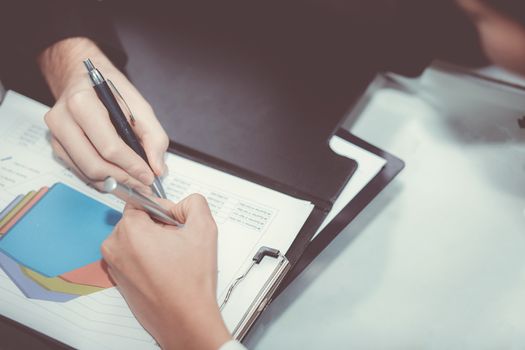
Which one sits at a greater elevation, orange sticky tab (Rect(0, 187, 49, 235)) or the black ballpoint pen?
the black ballpoint pen

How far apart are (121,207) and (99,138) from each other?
0.08 m

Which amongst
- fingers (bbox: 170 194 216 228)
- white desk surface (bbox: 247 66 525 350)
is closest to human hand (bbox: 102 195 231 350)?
fingers (bbox: 170 194 216 228)

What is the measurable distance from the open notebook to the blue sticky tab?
2 cm

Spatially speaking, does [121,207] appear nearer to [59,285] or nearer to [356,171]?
[59,285]

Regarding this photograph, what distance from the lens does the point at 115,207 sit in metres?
0.51

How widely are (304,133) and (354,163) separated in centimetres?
8

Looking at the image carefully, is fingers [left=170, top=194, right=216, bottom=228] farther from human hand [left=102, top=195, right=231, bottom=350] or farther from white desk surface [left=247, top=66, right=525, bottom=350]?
white desk surface [left=247, top=66, right=525, bottom=350]

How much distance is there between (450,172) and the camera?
62cm

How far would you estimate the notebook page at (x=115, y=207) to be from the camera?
16.9 inches

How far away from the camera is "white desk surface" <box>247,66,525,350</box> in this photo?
50 centimetres

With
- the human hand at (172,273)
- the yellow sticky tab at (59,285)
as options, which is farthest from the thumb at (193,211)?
the yellow sticky tab at (59,285)

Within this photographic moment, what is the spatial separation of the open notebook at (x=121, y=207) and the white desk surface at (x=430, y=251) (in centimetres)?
7

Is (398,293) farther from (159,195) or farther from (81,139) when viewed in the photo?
(81,139)

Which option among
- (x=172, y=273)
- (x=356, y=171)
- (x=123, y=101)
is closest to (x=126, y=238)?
(x=172, y=273)
